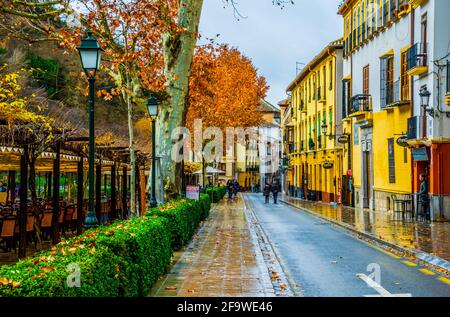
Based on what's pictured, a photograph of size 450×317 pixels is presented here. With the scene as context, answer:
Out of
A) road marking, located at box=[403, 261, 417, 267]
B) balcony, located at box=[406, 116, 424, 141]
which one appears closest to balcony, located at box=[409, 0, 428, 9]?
balcony, located at box=[406, 116, 424, 141]

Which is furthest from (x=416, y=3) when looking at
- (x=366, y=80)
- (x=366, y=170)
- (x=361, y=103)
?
(x=366, y=170)

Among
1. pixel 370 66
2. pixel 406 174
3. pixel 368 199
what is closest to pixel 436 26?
pixel 406 174

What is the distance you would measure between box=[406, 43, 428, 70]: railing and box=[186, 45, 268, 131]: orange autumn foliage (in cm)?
1708

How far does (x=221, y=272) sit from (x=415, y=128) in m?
16.3

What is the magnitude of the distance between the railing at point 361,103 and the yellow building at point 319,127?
7.17m

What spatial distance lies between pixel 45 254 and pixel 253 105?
49.0 meters

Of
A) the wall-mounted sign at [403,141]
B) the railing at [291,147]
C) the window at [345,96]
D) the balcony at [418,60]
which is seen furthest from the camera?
the railing at [291,147]

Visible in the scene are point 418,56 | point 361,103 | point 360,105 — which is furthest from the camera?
point 360,105

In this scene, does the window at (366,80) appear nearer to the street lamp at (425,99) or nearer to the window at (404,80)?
the window at (404,80)

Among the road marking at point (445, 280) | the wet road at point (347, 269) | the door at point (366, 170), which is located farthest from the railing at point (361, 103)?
the road marking at point (445, 280)

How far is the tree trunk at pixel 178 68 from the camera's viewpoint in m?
20.4

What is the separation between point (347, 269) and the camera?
1329 cm

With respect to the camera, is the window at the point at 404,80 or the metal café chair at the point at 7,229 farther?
the window at the point at 404,80

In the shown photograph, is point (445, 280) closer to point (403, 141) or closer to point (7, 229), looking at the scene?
point (7, 229)
